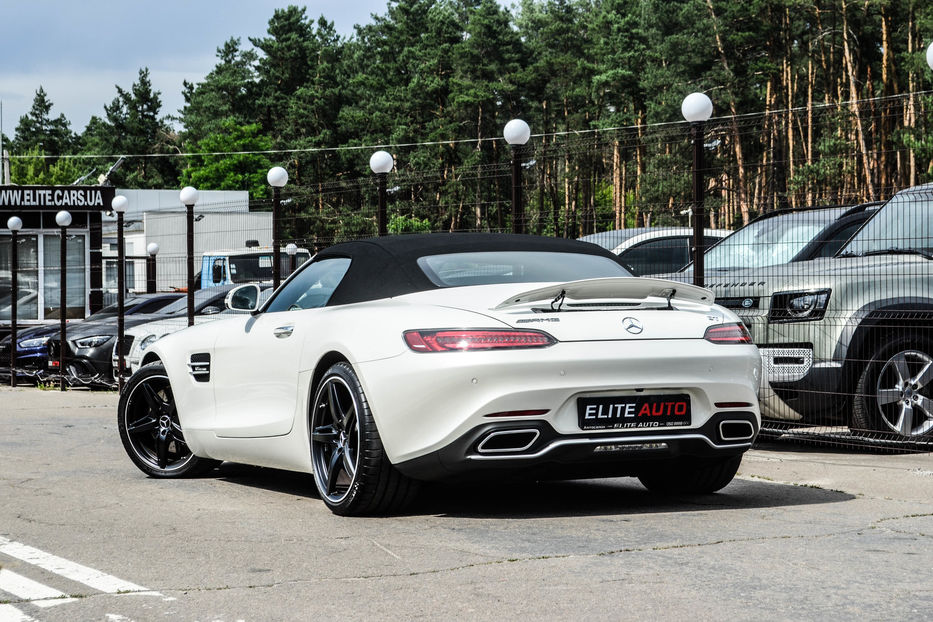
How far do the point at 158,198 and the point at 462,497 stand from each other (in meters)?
56.8

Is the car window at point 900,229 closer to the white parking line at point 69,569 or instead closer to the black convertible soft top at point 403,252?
the black convertible soft top at point 403,252

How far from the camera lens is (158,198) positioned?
61.2 m

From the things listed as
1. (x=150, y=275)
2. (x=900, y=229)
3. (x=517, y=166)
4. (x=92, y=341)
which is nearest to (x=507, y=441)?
(x=900, y=229)

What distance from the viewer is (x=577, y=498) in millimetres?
6695

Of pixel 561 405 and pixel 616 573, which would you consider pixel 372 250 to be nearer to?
pixel 561 405

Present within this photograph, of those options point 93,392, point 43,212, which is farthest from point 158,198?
point 93,392

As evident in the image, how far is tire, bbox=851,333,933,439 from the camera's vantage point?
28.7 ft

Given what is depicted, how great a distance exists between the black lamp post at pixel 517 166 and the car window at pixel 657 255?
323 cm

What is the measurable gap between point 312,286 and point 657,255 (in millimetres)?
7876

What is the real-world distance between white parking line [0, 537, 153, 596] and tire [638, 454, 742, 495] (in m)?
2.92

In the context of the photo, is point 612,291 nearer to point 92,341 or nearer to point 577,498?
point 577,498

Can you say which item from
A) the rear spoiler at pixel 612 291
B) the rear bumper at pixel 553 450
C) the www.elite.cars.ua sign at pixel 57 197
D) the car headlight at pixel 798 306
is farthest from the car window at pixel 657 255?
the www.elite.cars.ua sign at pixel 57 197

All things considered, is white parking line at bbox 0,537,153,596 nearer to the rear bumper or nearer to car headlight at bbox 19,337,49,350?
the rear bumper

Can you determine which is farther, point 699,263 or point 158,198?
point 158,198
